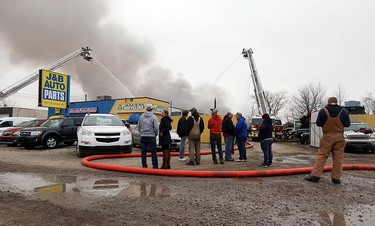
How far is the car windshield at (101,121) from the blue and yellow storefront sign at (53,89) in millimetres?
11950

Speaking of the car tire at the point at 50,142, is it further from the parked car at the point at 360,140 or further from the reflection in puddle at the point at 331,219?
the parked car at the point at 360,140

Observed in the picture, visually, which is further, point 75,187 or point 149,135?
point 149,135

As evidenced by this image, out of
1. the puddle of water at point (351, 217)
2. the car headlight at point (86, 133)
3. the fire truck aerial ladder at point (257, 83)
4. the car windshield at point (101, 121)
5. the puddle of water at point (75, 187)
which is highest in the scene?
the fire truck aerial ladder at point (257, 83)

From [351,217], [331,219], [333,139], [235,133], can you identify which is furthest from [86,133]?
[351,217]

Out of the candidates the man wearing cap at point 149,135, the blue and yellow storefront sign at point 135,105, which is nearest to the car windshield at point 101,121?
the man wearing cap at point 149,135

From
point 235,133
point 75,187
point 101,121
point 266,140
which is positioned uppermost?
point 101,121

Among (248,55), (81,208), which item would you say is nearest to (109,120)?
(81,208)

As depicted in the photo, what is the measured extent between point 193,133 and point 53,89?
682 inches

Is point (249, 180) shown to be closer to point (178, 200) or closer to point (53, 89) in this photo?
point (178, 200)

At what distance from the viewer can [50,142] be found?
12.8 meters

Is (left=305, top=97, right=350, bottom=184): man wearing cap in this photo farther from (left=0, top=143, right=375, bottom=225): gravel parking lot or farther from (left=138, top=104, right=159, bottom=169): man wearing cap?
(left=138, top=104, right=159, bottom=169): man wearing cap

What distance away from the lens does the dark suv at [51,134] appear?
12438 mm

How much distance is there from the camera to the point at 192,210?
3740mm

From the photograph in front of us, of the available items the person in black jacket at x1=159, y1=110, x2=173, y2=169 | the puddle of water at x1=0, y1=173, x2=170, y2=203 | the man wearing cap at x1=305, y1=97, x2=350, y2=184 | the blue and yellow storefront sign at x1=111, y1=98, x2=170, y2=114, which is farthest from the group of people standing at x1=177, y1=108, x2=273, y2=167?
the blue and yellow storefront sign at x1=111, y1=98, x2=170, y2=114
